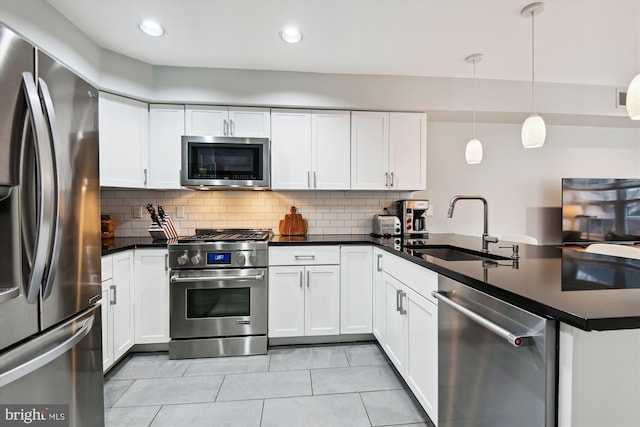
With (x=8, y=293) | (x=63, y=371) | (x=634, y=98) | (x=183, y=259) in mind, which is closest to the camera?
(x=8, y=293)

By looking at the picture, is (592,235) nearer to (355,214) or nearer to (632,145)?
(632,145)

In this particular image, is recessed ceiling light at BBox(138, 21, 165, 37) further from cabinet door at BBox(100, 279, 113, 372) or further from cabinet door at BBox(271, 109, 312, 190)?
cabinet door at BBox(100, 279, 113, 372)

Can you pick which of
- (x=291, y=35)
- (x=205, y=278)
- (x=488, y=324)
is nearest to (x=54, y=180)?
(x=488, y=324)

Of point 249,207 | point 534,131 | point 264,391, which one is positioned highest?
point 534,131

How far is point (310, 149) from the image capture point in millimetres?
2908

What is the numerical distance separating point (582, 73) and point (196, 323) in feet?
13.4

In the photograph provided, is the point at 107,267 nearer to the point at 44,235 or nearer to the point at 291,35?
the point at 44,235

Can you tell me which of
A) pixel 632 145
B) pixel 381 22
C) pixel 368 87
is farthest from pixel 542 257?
pixel 632 145

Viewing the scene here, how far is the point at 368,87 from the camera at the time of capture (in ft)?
9.48

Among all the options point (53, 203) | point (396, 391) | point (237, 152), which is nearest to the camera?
point (53, 203)

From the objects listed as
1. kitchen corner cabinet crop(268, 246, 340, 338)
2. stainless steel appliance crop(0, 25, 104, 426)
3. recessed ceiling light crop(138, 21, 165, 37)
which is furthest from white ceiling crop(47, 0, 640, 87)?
kitchen corner cabinet crop(268, 246, 340, 338)

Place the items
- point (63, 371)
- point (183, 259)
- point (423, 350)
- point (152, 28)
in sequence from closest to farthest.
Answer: point (63, 371) < point (423, 350) < point (152, 28) < point (183, 259)

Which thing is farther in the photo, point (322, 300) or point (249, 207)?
point (249, 207)

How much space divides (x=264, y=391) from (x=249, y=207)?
1.70 meters
